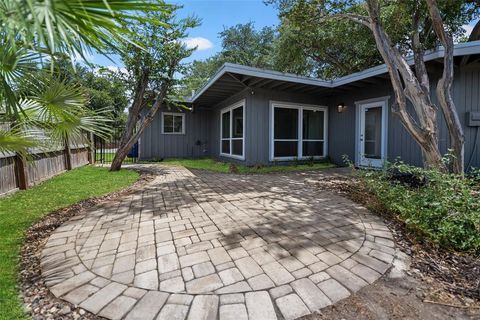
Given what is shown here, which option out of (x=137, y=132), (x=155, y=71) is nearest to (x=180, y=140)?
(x=137, y=132)

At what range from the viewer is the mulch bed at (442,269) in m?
1.73

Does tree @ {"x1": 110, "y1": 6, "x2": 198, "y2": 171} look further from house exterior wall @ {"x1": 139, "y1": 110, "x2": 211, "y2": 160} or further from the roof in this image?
house exterior wall @ {"x1": 139, "y1": 110, "x2": 211, "y2": 160}

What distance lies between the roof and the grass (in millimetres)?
3628

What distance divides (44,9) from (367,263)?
253 centimetres

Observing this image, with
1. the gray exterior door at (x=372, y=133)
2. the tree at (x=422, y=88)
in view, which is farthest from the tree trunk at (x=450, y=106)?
the gray exterior door at (x=372, y=133)

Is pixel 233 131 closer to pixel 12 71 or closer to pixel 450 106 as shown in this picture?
pixel 450 106

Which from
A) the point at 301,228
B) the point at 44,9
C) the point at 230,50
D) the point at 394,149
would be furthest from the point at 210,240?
the point at 230,50

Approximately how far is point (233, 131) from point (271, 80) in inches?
111

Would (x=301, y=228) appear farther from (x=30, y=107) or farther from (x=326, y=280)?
(x=30, y=107)

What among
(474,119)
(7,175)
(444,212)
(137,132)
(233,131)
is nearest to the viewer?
(444,212)

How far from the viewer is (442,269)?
2.09m

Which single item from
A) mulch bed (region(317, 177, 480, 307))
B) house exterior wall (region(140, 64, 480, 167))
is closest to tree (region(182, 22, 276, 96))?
house exterior wall (region(140, 64, 480, 167))

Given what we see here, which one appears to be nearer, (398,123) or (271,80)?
(398,123)

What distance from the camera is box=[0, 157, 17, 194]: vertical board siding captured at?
436cm
